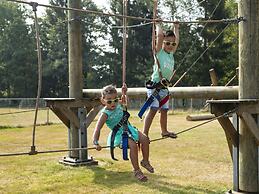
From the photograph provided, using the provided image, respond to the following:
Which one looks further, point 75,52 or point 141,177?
point 75,52

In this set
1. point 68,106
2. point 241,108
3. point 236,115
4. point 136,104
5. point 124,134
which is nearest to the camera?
point 124,134

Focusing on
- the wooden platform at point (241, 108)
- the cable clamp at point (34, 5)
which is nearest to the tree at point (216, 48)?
the wooden platform at point (241, 108)

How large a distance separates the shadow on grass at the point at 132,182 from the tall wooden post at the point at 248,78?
84 centimetres

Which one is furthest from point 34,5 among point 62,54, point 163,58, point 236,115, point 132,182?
point 62,54

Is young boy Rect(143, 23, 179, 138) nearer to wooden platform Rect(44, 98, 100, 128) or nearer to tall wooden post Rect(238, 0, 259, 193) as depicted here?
tall wooden post Rect(238, 0, 259, 193)

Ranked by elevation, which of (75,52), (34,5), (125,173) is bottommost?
(125,173)

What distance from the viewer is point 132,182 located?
6.97 metres

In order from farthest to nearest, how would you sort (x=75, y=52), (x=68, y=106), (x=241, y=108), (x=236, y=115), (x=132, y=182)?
1. (x=75, y=52)
2. (x=68, y=106)
3. (x=132, y=182)
4. (x=236, y=115)
5. (x=241, y=108)

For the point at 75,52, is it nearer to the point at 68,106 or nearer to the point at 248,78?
the point at 68,106

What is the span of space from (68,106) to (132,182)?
6.84 ft

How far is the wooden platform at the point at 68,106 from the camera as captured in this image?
26.2ft

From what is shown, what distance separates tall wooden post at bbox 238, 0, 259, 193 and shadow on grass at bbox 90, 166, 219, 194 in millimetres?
837

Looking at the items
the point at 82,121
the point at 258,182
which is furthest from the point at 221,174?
the point at 82,121

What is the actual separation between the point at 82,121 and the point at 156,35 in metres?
4.27
